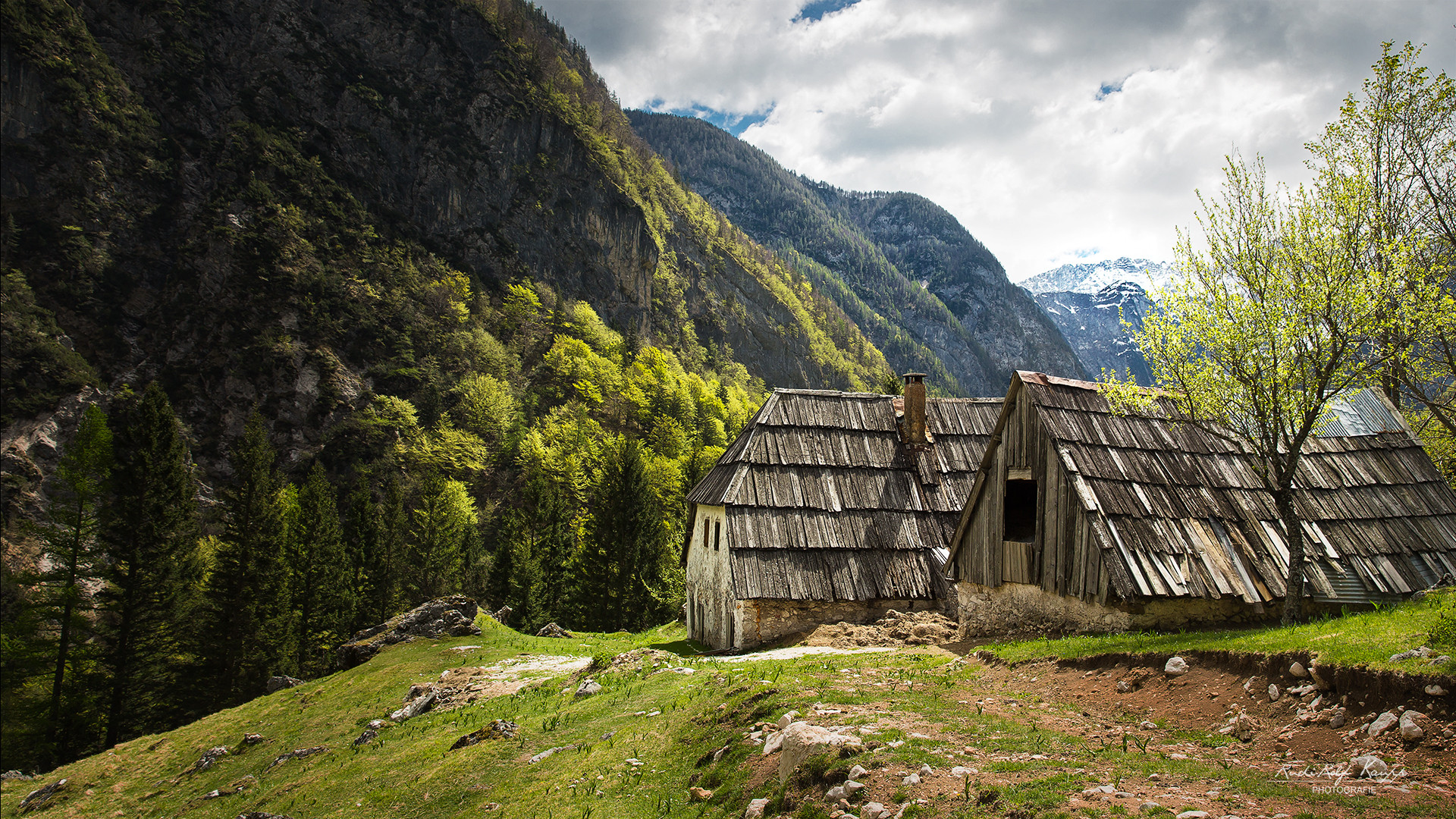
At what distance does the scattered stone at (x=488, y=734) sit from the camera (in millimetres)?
12383

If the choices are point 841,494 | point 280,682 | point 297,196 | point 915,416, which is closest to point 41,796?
point 280,682

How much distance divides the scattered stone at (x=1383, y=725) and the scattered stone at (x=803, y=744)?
4973 millimetres

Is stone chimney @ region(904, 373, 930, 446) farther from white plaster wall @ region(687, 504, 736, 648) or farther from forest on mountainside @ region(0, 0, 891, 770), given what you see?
forest on mountainside @ region(0, 0, 891, 770)

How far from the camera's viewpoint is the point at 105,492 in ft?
105

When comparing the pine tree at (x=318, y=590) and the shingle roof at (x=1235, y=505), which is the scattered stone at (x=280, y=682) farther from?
the shingle roof at (x=1235, y=505)

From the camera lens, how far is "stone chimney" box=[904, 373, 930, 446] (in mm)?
25562

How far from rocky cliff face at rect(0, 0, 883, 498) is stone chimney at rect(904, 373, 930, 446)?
8059cm

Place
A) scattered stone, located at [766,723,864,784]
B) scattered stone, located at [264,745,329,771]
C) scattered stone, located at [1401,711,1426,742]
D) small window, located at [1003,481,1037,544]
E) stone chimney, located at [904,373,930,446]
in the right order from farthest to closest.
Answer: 1. stone chimney, located at [904,373,930,446]
2. small window, located at [1003,481,1037,544]
3. scattered stone, located at [264,745,329,771]
4. scattered stone, located at [766,723,864,784]
5. scattered stone, located at [1401,711,1426,742]

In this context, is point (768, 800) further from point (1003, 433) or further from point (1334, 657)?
point (1003, 433)

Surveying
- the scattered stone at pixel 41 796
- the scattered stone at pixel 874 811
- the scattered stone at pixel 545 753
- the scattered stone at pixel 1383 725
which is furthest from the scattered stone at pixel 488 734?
the scattered stone at pixel 41 796

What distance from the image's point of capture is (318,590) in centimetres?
4219

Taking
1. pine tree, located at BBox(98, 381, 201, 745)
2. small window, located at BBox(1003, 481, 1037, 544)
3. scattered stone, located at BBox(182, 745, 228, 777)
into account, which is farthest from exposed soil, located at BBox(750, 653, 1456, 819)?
pine tree, located at BBox(98, 381, 201, 745)

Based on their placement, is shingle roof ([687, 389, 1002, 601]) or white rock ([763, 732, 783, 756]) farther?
shingle roof ([687, 389, 1002, 601])

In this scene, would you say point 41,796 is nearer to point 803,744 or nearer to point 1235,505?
point 803,744
